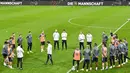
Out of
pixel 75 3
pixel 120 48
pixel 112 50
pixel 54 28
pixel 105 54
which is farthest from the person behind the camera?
pixel 75 3

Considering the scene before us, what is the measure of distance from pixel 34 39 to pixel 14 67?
11172 mm

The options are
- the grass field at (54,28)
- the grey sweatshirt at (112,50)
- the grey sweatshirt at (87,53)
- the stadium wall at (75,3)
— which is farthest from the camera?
the stadium wall at (75,3)

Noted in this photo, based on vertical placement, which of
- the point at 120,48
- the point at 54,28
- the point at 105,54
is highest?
the point at 120,48

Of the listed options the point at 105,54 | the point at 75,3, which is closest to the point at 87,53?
the point at 105,54

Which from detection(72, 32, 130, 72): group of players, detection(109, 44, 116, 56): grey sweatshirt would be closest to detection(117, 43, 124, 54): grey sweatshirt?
detection(72, 32, 130, 72): group of players

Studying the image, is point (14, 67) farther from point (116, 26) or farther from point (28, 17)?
point (28, 17)

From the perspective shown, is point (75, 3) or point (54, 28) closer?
point (54, 28)

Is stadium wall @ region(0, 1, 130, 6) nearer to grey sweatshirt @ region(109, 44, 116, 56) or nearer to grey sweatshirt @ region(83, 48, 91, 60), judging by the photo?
grey sweatshirt @ region(109, 44, 116, 56)

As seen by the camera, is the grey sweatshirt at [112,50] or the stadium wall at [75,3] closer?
the grey sweatshirt at [112,50]

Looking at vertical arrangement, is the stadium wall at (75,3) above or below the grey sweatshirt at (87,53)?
below

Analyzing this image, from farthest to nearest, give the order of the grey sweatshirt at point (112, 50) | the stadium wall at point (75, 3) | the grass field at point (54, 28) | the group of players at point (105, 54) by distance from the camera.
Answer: the stadium wall at point (75, 3), the grass field at point (54, 28), the grey sweatshirt at point (112, 50), the group of players at point (105, 54)

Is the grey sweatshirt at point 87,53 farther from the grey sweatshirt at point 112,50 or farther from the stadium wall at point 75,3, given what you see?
the stadium wall at point 75,3

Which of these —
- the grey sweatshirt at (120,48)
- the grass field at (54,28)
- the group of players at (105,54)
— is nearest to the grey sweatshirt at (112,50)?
the group of players at (105,54)

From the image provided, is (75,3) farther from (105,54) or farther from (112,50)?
(105,54)
